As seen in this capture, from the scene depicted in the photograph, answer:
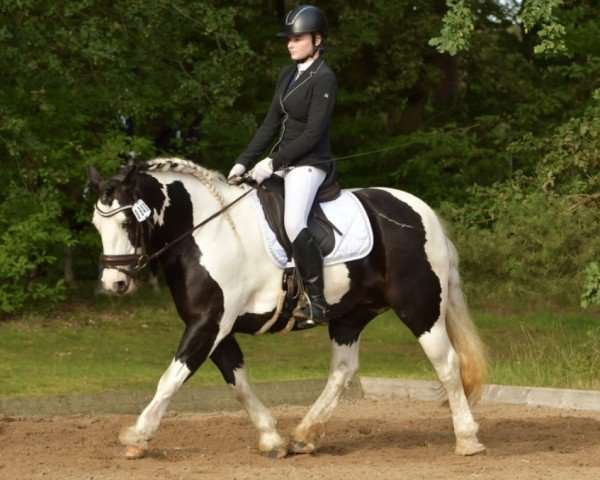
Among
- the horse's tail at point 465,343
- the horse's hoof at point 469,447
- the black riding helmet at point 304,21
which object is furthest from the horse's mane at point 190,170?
the horse's hoof at point 469,447

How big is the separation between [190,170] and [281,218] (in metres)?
0.69

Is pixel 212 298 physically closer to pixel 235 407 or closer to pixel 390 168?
pixel 235 407

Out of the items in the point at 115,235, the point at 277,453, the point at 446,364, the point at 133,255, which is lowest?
the point at 277,453

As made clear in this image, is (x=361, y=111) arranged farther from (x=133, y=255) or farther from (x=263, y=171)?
(x=133, y=255)

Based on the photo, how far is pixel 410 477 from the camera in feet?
25.5

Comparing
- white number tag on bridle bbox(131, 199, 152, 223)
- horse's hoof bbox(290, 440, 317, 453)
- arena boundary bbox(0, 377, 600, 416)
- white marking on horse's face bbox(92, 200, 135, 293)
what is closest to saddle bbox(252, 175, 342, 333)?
horse's hoof bbox(290, 440, 317, 453)

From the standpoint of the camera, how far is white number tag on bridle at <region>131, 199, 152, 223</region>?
808 centimetres

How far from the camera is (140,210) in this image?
809cm

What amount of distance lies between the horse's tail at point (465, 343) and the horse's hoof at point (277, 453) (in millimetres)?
1468

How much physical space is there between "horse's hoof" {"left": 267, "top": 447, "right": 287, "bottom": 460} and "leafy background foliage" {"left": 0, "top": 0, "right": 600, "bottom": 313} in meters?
3.45

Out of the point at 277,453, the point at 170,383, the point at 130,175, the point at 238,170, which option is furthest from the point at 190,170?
the point at 277,453

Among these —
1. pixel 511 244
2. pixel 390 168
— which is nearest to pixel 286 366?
pixel 511 244

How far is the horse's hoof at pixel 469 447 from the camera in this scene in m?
8.84

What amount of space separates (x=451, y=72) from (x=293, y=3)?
329 centimetres
